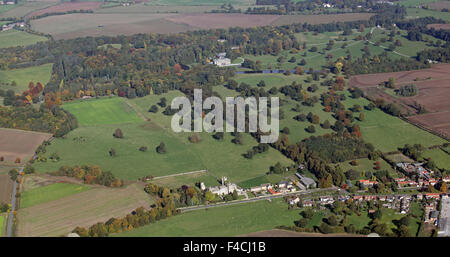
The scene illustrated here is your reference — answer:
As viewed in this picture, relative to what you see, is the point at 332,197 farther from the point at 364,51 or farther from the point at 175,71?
the point at 364,51

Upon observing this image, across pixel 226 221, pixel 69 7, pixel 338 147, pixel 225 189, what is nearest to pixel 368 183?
pixel 338 147

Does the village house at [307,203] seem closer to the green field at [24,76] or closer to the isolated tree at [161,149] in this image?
the isolated tree at [161,149]

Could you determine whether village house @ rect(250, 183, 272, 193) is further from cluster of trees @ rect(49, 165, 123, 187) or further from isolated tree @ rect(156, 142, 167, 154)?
isolated tree @ rect(156, 142, 167, 154)

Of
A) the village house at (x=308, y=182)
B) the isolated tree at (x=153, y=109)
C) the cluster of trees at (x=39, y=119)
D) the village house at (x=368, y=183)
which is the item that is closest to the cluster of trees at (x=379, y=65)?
the isolated tree at (x=153, y=109)

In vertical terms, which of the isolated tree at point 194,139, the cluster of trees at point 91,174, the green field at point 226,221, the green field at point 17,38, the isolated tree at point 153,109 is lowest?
the green field at point 226,221

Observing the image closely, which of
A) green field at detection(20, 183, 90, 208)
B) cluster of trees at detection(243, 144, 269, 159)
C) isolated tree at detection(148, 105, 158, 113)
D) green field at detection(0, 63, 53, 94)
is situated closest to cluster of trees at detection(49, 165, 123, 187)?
green field at detection(20, 183, 90, 208)

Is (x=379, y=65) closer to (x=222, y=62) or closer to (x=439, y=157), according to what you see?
(x=222, y=62)

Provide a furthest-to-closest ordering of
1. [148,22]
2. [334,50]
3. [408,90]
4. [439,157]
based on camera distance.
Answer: [148,22] → [334,50] → [408,90] → [439,157]
